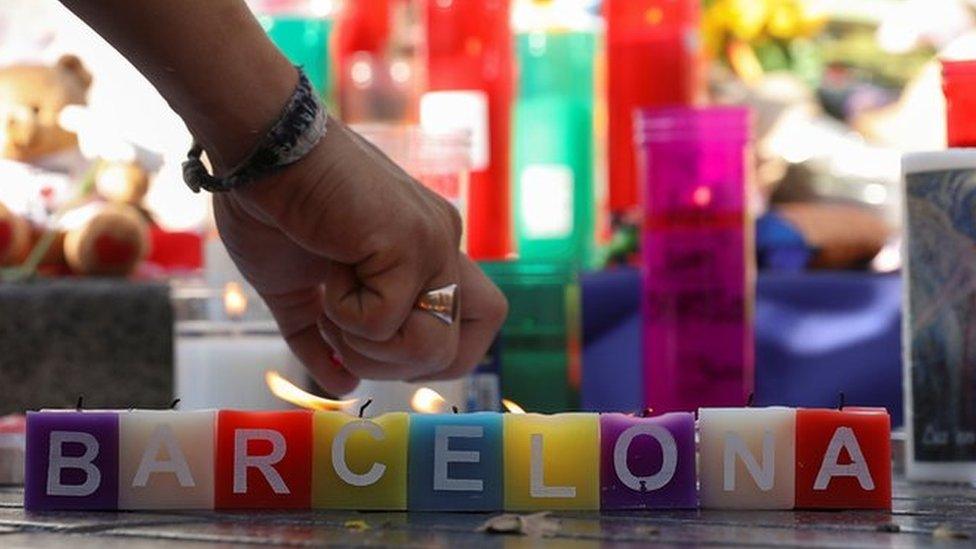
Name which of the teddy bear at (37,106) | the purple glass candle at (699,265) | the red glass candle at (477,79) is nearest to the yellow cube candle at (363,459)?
the purple glass candle at (699,265)

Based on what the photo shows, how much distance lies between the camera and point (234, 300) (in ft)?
5.09

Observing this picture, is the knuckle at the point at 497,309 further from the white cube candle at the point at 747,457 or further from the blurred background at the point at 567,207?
the blurred background at the point at 567,207

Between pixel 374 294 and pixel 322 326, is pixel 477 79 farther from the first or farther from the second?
pixel 374 294

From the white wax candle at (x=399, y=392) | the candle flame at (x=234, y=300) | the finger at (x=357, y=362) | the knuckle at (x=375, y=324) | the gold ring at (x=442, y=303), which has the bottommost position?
the white wax candle at (x=399, y=392)

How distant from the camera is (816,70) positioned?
215cm

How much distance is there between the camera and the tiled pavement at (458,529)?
716mm

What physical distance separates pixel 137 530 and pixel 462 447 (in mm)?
158

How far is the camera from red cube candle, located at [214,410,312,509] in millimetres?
853

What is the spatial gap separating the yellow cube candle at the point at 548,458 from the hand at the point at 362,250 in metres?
0.10

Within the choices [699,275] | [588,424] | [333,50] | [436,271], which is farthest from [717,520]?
[333,50]

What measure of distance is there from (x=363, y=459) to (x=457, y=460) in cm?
5

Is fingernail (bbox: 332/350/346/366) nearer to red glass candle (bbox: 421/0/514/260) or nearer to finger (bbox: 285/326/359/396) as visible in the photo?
finger (bbox: 285/326/359/396)

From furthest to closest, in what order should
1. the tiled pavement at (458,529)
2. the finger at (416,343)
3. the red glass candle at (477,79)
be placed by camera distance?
Result: the red glass candle at (477,79) < the finger at (416,343) < the tiled pavement at (458,529)

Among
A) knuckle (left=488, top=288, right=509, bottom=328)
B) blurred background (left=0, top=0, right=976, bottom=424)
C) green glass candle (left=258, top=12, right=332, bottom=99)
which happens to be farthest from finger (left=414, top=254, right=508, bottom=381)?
green glass candle (left=258, top=12, right=332, bottom=99)
